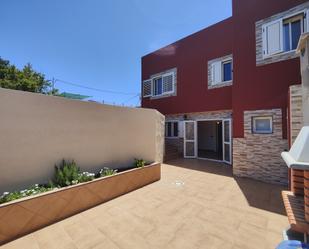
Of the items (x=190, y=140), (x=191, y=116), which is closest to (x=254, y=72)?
(x=191, y=116)

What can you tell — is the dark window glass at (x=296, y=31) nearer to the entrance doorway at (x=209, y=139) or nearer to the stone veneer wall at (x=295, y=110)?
the stone veneer wall at (x=295, y=110)

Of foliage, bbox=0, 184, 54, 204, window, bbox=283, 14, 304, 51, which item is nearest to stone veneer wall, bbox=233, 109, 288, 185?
window, bbox=283, 14, 304, 51

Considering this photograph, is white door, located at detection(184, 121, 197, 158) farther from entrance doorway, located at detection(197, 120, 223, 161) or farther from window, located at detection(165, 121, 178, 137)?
entrance doorway, located at detection(197, 120, 223, 161)

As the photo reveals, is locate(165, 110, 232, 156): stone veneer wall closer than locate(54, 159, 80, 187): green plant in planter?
No

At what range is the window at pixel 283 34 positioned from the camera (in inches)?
202

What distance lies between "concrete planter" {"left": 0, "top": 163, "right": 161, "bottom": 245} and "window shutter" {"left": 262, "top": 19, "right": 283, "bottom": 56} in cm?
608

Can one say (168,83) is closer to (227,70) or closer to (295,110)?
(227,70)

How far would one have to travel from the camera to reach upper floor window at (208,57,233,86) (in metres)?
A: 7.86

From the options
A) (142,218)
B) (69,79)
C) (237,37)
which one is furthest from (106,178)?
(69,79)

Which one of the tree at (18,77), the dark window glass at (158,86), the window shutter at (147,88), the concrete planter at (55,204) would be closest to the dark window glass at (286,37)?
the concrete planter at (55,204)

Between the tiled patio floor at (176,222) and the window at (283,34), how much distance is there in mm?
4514

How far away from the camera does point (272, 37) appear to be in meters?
5.36

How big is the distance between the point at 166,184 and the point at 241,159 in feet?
9.96

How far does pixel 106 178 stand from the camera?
3.94m
